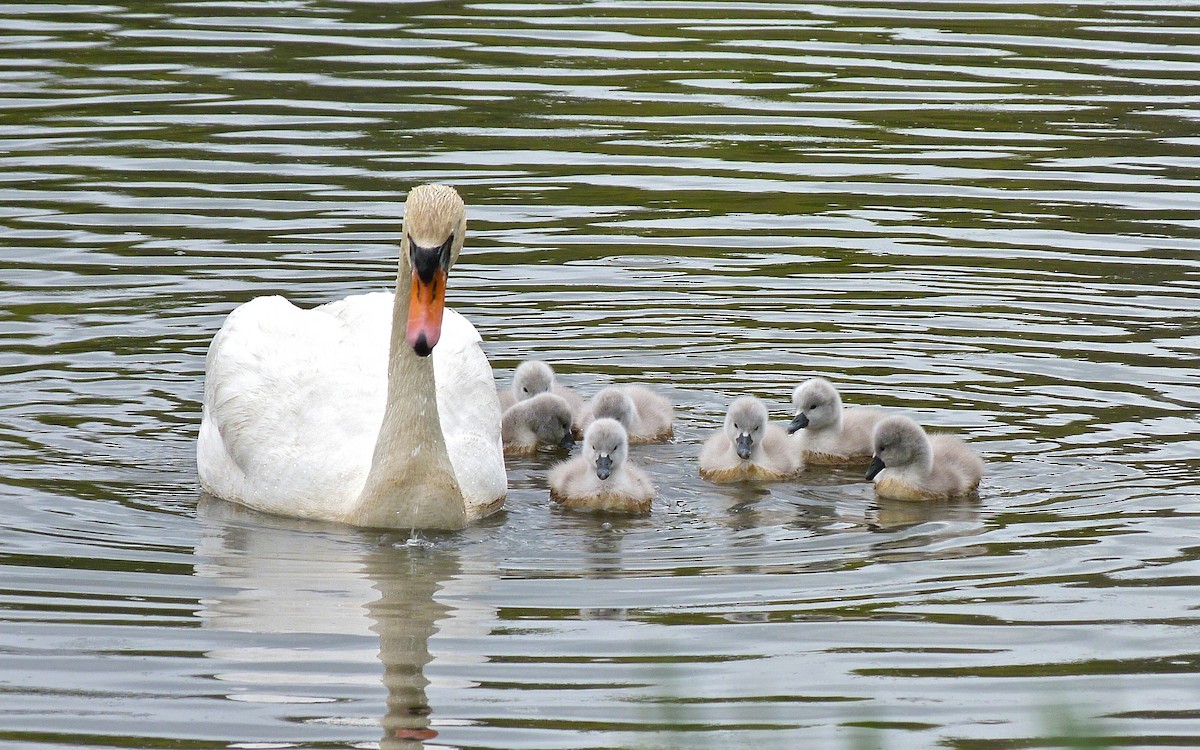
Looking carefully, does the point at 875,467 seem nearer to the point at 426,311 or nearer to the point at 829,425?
the point at 829,425

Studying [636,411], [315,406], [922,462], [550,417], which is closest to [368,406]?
[315,406]

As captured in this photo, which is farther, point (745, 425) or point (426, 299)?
point (745, 425)

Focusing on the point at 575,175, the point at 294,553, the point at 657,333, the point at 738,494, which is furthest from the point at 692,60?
the point at 294,553

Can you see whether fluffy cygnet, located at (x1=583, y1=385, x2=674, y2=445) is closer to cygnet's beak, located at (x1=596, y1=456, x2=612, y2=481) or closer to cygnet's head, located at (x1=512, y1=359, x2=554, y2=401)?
cygnet's head, located at (x1=512, y1=359, x2=554, y2=401)

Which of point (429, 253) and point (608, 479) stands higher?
Answer: point (429, 253)

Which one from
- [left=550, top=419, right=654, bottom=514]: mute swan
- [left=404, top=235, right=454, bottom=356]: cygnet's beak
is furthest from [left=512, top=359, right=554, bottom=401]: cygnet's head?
[left=404, top=235, right=454, bottom=356]: cygnet's beak

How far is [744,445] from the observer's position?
10.6m

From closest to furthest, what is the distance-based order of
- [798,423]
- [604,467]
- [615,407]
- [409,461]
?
[409,461]
[604,467]
[615,407]
[798,423]

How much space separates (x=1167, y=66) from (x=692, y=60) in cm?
454

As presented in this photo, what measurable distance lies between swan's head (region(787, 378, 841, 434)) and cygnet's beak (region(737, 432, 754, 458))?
0.53m

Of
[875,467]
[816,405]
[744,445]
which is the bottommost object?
[875,467]

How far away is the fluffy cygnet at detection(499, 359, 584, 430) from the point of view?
11.8 meters

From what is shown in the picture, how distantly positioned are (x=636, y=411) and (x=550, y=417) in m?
0.52

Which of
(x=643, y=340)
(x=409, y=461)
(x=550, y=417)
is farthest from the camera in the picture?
(x=643, y=340)
